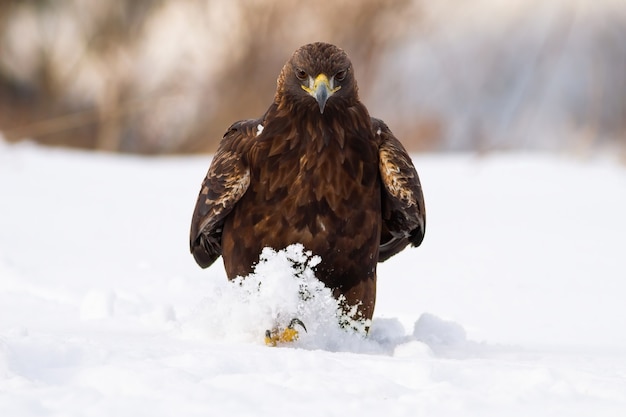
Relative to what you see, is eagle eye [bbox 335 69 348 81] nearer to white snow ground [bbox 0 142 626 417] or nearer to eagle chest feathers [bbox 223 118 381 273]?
eagle chest feathers [bbox 223 118 381 273]

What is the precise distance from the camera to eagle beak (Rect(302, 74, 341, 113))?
14.2ft

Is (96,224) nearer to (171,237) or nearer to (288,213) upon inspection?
(171,237)

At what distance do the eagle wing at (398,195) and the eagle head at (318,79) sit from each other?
0.85 feet

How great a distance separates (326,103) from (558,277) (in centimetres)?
276

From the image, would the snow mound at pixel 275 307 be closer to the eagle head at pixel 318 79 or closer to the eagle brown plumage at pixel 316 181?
the eagle brown plumage at pixel 316 181

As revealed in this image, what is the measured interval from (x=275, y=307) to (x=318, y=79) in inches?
37.5

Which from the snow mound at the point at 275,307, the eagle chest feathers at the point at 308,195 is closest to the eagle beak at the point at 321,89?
the eagle chest feathers at the point at 308,195

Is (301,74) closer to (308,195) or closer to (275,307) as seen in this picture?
(308,195)

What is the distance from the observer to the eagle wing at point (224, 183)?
14.7ft

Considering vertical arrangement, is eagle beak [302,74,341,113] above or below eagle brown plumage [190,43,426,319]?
above

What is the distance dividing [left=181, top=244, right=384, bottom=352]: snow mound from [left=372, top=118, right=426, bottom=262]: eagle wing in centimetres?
47

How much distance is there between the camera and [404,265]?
23.9ft

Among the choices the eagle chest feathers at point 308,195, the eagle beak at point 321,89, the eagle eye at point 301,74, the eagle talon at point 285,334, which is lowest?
the eagle talon at point 285,334

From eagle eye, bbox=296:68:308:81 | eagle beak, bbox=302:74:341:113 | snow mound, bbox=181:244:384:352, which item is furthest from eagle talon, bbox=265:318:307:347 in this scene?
eagle eye, bbox=296:68:308:81
